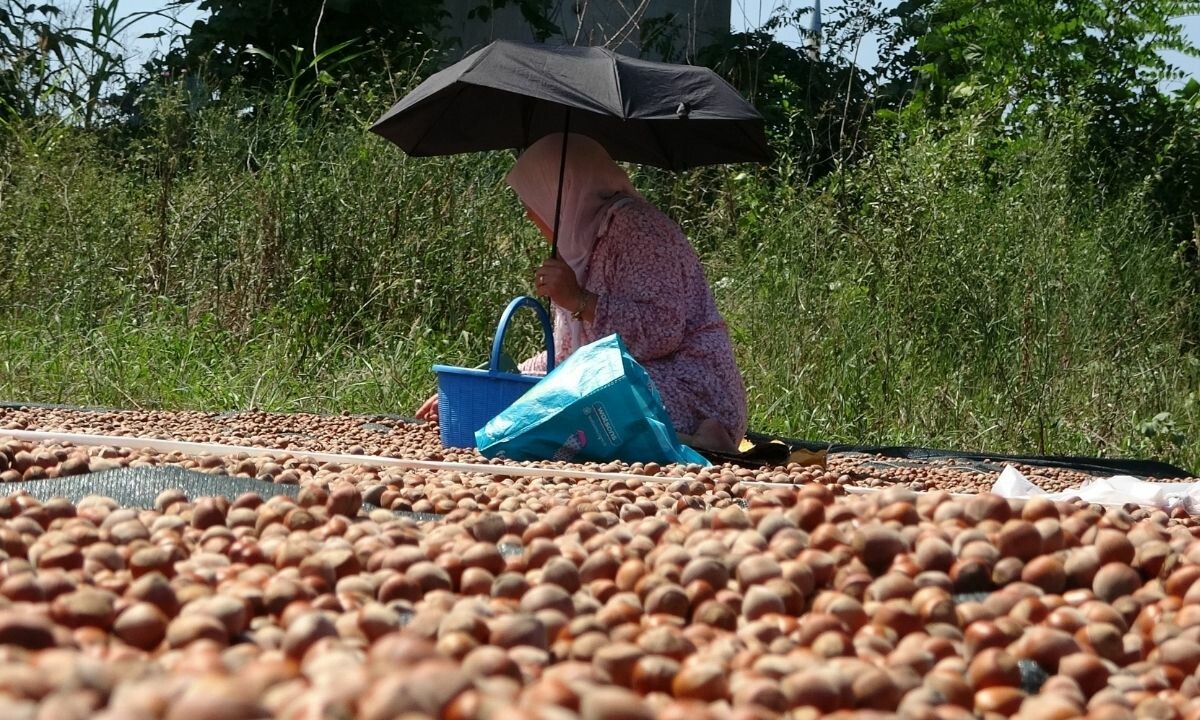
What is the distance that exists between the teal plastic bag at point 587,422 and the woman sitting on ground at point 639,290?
620 millimetres

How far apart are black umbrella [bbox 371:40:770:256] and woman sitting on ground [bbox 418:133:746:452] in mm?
104

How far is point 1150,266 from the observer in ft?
23.0

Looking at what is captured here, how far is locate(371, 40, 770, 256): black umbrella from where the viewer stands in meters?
4.12

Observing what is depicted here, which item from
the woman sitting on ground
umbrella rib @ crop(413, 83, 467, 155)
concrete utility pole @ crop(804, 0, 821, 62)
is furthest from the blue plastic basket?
concrete utility pole @ crop(804, 0, 821, 62)

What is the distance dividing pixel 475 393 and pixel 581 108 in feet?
2.96

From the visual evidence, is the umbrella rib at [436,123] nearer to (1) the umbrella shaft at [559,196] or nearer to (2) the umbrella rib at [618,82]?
(1) the umbrella shaft at [559,196]

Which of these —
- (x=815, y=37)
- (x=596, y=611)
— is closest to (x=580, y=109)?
(x=596, y=611)

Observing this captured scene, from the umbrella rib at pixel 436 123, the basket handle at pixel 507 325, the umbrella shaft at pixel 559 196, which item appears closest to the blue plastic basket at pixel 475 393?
the basket handle at pixel 507 325

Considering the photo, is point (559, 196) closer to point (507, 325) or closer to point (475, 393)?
point (507, 325)

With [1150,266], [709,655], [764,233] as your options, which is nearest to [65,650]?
[709,655]

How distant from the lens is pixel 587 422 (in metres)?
3.53

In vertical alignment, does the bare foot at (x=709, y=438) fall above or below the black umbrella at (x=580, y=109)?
below

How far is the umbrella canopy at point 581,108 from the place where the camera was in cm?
412

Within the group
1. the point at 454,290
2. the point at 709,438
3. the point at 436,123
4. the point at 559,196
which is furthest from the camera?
the point at 454,290
